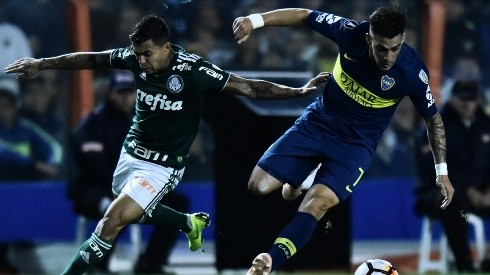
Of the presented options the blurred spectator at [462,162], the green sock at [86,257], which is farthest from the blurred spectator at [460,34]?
the green sock at [86,257]

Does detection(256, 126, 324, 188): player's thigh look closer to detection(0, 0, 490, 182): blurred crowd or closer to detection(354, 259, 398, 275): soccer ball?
detection(354, 259, 398, 275): soccer ball

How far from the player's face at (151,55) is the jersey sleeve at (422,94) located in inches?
65.0

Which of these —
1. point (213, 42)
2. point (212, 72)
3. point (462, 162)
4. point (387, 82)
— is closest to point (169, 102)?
point (212, 72)

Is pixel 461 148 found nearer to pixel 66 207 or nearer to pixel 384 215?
pixel 384 215

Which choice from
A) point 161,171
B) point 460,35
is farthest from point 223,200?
point 460,35

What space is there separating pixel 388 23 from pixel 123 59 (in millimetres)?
1878

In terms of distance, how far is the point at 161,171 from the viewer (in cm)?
977

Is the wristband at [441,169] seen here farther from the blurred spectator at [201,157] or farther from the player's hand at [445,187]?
the blurred spectator at [201,157]

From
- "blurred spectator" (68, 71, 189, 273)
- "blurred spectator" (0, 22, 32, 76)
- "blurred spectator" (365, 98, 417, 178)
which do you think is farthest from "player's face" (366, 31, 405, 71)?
"blurred spectator" (0, 22, 32, 76)

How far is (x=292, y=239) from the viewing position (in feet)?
29.4

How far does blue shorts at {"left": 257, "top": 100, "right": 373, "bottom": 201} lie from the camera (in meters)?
9.45

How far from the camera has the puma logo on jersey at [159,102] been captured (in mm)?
9602

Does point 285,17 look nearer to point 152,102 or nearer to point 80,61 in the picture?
point 152,102

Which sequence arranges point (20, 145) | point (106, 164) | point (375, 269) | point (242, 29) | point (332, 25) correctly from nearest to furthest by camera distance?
1. point (242, 29)
2. point (375, 269)
3. point (332, 25)
4. point (106, 164)
5. point (20, 145)
